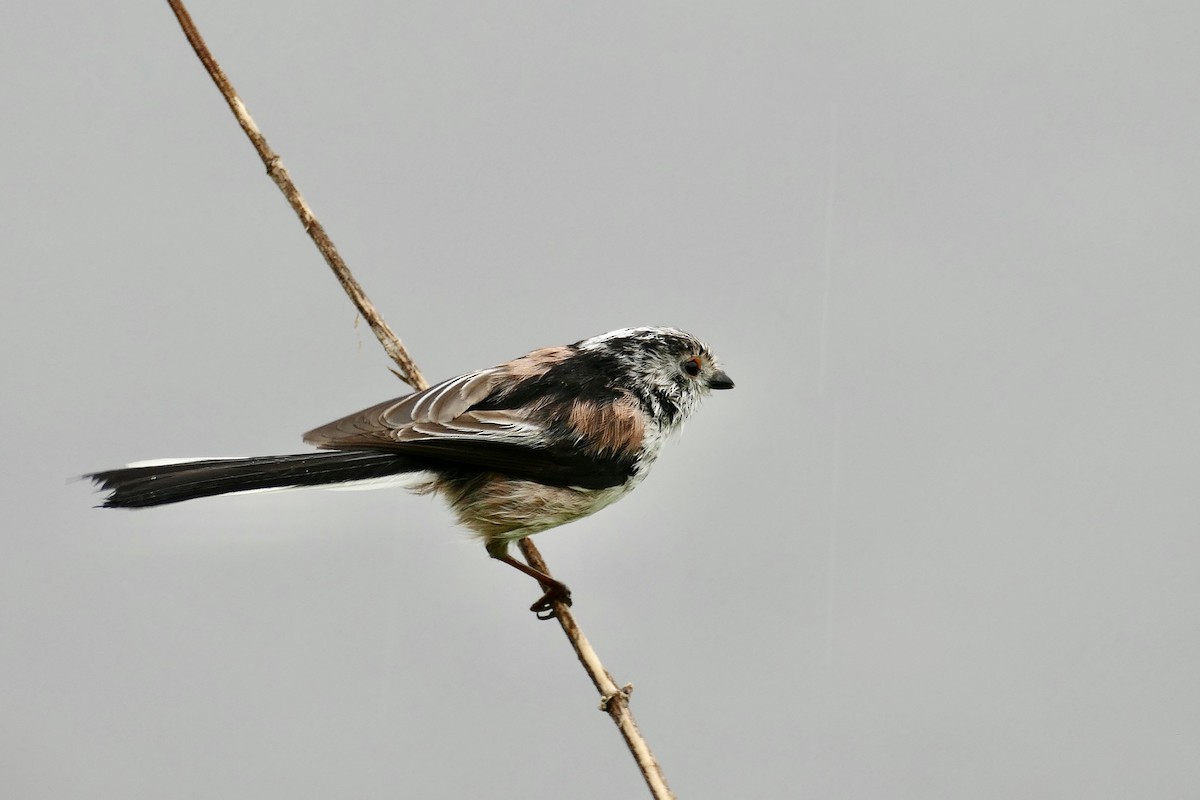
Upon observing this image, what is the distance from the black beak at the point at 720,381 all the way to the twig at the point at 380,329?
0.53 metres

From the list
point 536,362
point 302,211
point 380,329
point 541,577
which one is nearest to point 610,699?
point 541,577

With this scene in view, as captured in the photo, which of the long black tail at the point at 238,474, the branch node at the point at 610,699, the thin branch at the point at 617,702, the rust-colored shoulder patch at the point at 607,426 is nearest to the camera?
the long black tail at the point at 238,474

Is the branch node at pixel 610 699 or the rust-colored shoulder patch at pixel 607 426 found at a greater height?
the rust-colored shoulder patch at pixel 607 426

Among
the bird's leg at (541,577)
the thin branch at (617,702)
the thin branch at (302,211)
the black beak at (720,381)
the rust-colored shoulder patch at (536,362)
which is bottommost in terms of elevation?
the thin branch at (617,702)

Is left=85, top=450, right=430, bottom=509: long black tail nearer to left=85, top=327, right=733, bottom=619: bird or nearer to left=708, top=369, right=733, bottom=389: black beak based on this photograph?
left=85, top=327, right=733, bottom=619: bird

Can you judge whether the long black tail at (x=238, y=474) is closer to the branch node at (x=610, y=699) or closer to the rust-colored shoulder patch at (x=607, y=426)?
the rust-colored shoulder patch at (x=607, y=426)

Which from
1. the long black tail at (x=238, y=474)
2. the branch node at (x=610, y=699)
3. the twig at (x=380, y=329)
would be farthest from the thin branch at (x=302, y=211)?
the branch node at (x=610, y=699)

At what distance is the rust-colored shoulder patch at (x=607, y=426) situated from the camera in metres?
1.98

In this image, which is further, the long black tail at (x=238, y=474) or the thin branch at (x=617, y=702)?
the thin branch at (x=617, y=702)

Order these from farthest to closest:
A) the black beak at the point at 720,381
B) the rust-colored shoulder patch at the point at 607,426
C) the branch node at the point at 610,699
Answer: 1. the black beak at the point at 720,381
2. the rust-colored shoulder patch at the point at 607,426
3. the branch node at the point at 610,699

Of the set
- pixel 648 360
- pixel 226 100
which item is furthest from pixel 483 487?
pixel 226 100

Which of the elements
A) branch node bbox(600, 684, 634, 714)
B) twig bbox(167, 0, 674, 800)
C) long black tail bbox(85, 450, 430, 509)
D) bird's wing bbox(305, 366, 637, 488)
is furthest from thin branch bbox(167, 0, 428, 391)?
branch node bbox(600, 684, 634, 714)

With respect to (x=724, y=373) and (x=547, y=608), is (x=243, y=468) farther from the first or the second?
(x=724, y=373)

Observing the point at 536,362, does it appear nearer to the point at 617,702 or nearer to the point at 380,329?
the point at 380,329
